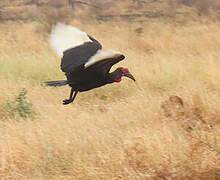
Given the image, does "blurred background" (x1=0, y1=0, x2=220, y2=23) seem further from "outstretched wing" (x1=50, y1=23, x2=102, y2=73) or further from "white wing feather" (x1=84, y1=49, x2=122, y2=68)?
"white wing feather" (x1=84, y1=49, x2=122, y2=68)

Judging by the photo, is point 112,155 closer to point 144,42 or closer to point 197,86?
point 197,86

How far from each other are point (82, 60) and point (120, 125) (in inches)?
46.7

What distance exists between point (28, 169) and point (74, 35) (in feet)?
5.04

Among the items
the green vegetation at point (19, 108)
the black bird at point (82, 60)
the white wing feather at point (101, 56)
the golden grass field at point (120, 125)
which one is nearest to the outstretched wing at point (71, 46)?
the black bird at point (82, 60)

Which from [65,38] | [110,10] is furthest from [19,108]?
[110,10]

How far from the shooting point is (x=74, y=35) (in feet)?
14.5

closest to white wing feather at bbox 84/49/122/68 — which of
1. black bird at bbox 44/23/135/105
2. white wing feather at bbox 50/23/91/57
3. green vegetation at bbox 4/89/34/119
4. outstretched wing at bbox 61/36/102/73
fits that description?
black bird at bbox 44/23/135/105

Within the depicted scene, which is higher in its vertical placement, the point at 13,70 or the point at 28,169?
the point at 28,169

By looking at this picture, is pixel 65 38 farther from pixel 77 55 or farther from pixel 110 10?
pixel 110 10

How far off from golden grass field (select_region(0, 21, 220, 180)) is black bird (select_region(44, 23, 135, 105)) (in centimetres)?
55

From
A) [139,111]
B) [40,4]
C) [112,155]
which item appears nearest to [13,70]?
[139,111]

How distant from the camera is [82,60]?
3797mm

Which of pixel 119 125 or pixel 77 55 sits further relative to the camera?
pixel 119 125

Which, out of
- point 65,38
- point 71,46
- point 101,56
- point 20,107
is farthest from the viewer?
point 20,107
